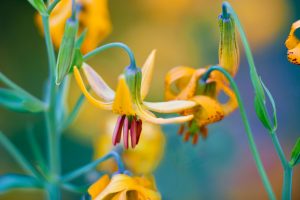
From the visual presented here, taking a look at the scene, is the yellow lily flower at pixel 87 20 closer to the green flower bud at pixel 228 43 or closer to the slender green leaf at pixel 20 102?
the slender green leaf at pixel 20 102

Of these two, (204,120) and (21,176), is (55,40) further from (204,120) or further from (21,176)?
(204,120)

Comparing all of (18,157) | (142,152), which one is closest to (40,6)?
(18,157)

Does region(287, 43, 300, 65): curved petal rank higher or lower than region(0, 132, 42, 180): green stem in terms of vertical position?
higher

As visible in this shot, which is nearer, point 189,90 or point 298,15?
point 189,90

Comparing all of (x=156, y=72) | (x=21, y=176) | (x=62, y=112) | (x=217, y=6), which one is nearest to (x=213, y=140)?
(x=62, y=112)

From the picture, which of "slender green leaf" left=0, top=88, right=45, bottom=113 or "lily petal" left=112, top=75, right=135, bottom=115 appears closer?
"lily petal" left=112, top=75, right=135, bottom=115

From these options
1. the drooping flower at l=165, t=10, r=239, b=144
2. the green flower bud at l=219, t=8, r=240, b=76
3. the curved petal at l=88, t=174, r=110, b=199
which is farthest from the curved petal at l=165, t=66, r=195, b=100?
the curved petal at l=88, t=174, r=110, b=199

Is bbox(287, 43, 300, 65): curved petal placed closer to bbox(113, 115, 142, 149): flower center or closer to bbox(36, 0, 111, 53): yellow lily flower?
bbox(113, 115, 142, 149): flower center

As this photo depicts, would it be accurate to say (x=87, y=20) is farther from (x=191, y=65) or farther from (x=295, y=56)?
(x=191, y=65)
